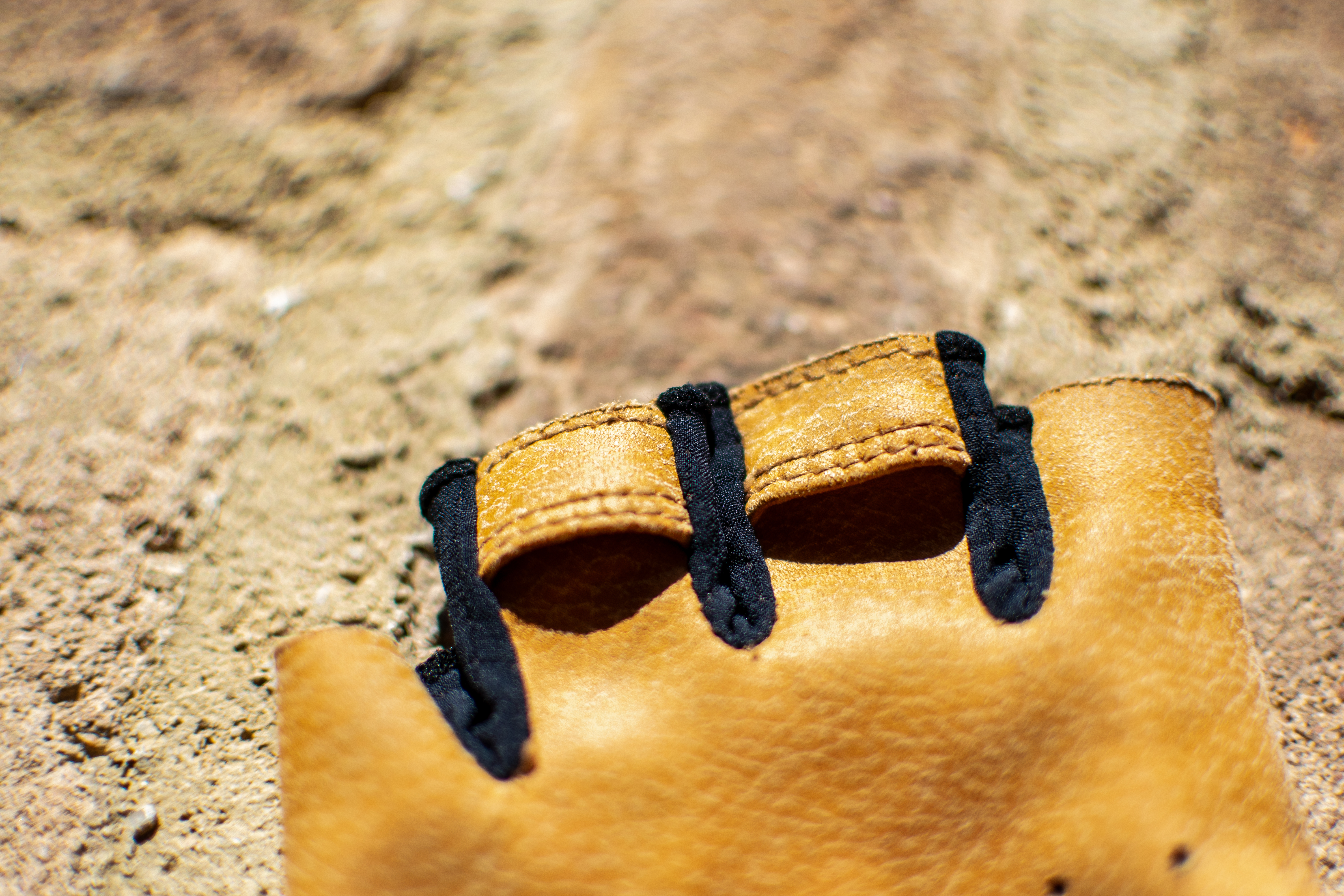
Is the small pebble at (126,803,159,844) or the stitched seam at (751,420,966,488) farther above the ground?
the stitched seam at (751,420,966,488)

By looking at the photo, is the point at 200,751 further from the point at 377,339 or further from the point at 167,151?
the point at 167,151

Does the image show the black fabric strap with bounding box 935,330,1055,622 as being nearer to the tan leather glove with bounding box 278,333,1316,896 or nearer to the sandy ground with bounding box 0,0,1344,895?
the tan leather glove with bounding box 278,333,1316,896

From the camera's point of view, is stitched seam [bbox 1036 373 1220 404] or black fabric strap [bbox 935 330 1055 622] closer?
black fabric strap [bbox 935 330 1055 622]

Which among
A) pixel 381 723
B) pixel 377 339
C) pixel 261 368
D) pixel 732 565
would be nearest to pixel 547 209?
pixel 377 339

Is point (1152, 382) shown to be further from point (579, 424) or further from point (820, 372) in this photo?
point (579, 424)

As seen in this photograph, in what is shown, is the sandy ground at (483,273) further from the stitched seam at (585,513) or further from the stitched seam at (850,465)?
the stitched seam at (850,465)

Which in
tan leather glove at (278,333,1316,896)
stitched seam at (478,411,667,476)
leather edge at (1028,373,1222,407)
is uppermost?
stitched seam at (478,411,667,476)

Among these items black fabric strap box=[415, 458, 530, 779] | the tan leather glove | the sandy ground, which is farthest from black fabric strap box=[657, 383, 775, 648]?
the sandy ground
